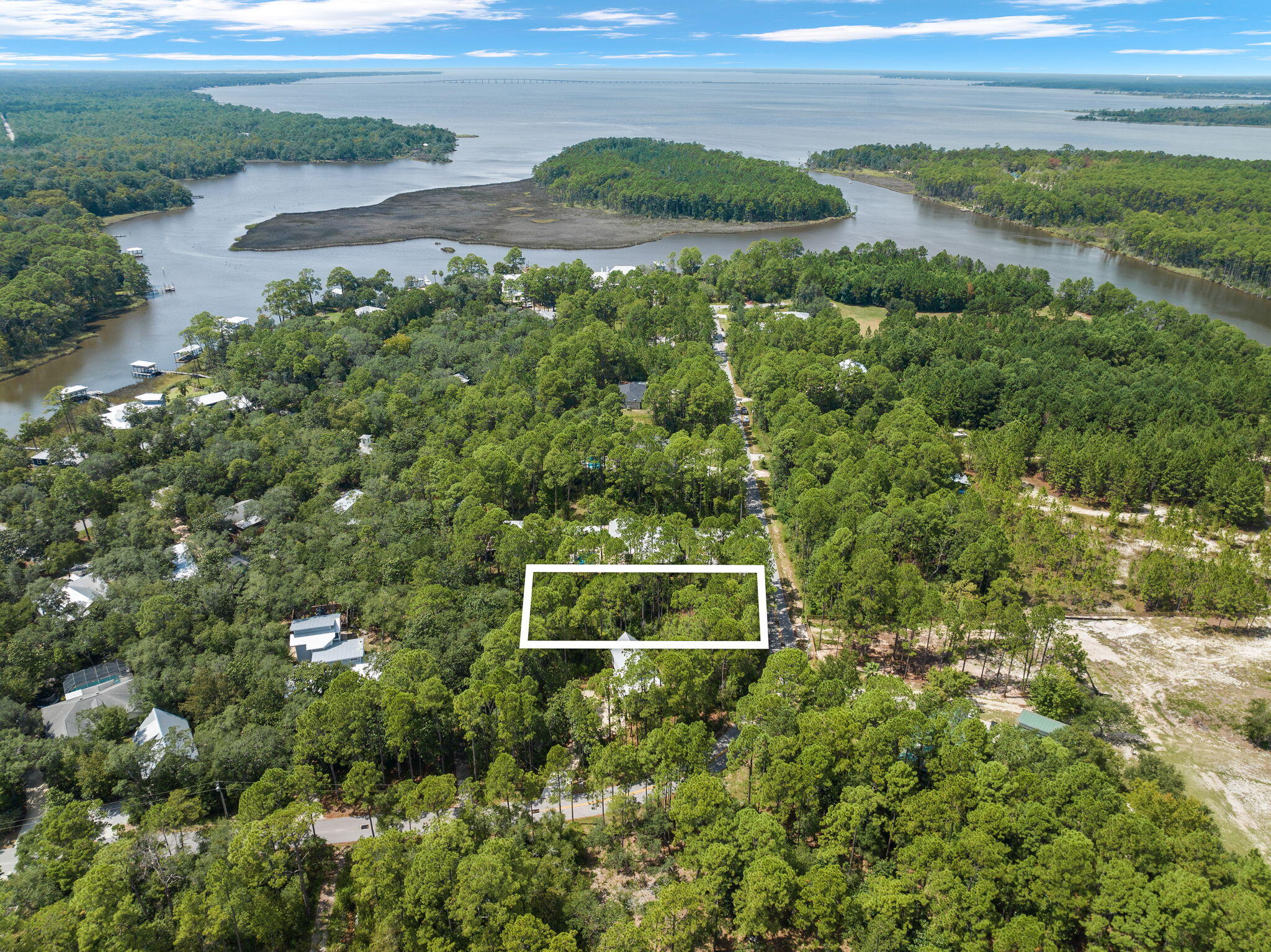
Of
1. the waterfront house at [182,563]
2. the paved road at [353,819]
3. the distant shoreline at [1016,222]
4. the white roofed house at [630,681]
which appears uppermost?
the distant shoreline at [1016,222]

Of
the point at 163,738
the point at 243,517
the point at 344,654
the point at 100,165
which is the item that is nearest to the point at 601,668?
the point at 344,654

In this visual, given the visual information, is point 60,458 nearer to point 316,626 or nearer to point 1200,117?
point 316,626

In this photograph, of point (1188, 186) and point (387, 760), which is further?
point (1188, 186)

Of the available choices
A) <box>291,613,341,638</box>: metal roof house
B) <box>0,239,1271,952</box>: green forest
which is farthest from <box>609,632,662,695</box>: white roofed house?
<box>291,613,341,638</box>: metal roof house

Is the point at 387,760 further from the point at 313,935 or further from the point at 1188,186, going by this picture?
the point at 1188,186

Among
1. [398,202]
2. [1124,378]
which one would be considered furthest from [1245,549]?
[398,202]

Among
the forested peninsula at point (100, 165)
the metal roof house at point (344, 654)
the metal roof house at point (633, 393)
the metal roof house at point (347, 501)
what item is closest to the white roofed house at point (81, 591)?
the metal roof house at point (344, 654)

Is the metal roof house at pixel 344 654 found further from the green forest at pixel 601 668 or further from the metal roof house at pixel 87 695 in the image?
the metal roof house at pixel 87 695
